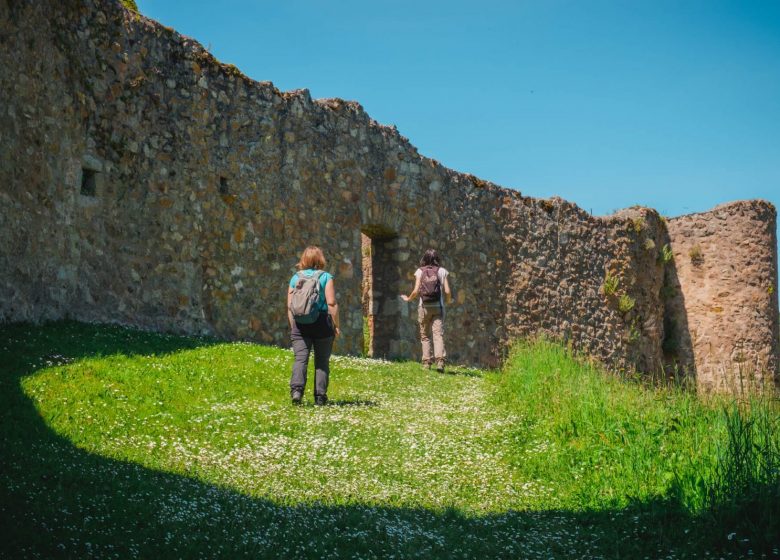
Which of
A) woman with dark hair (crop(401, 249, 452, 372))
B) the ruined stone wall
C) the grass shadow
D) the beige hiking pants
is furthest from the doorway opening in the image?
the ruined stone wall

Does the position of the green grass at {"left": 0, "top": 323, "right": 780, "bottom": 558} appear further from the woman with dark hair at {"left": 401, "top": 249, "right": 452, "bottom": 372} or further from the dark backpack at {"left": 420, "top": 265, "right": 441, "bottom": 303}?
the dark backpack at {"left": 420, "top": 265, "right": 441, "bottom": 303}

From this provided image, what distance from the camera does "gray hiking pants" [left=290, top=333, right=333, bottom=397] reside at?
8.77m

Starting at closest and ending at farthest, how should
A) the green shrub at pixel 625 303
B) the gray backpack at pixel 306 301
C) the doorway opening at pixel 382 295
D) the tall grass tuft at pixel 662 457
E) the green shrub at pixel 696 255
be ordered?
the tall grass tuft at pixel 662 457
the gray backpack at pixel 306 301
the doorway opening at pixel 382 295
the green shrub at pixel 625 303
the green shrub at pixel 696 255

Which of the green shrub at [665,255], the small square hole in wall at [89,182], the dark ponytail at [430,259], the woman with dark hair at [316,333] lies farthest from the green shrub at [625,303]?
the small square hole in wall at [89,182]

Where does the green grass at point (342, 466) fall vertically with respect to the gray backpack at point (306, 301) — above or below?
below

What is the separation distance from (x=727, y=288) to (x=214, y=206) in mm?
13868

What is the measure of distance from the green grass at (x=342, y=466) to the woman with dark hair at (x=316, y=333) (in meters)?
0.26

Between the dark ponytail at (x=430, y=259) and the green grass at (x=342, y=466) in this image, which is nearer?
the green grass at (x=342, y=466)

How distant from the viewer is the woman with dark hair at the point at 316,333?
8758 millimetres

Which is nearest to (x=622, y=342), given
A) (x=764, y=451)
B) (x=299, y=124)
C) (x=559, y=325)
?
(x=559, y=325)

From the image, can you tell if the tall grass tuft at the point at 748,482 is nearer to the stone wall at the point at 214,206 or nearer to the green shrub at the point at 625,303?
the stone wall at the point at 214,206

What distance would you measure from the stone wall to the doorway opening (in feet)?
0.12

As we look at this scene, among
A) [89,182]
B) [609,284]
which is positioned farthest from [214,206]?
[609,284]

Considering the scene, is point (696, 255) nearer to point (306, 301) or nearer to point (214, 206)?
point (214, 206)
